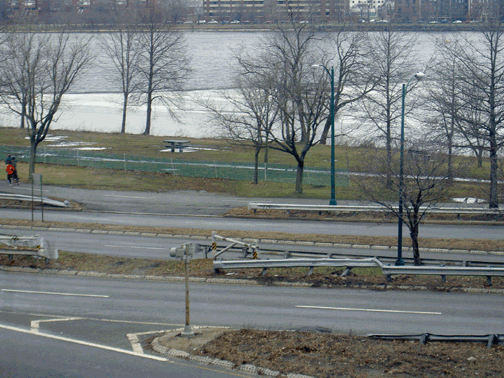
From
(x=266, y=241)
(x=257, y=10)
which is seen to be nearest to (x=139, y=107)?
(x=257, y=10)

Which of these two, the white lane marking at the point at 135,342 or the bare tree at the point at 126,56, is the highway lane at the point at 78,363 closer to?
the white lane marking at the point at 135,342

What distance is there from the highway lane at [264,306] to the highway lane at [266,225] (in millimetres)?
8170

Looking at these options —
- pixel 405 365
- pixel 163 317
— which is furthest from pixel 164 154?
pixel 405 365

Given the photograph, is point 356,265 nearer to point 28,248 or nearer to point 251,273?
point 251,273

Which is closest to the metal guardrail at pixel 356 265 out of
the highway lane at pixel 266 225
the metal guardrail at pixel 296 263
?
the metal guardrail at pixel 296 263

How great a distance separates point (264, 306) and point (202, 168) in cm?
2242

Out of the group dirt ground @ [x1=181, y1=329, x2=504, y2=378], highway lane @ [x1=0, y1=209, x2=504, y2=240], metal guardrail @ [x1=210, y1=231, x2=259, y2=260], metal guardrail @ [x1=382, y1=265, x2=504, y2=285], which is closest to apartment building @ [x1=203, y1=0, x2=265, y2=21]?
highway lane @ [x1=0, y1=209, x2=504, y2=240]

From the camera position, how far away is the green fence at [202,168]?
34406 millimetres

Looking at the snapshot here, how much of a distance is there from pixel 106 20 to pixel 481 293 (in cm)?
9061

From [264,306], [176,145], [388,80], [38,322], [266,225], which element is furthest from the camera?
[176,145]

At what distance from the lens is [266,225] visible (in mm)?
24625

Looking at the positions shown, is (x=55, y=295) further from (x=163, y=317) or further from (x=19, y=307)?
(x=163, y=317)

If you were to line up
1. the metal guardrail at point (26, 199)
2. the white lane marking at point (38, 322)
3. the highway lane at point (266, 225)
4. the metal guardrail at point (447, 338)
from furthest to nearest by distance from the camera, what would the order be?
the metal guardrail at point (26, 199) < the highway lane at point (266, 225) < the white lane marking at point (38, 322) < the metal guardrail at point (447, 338)

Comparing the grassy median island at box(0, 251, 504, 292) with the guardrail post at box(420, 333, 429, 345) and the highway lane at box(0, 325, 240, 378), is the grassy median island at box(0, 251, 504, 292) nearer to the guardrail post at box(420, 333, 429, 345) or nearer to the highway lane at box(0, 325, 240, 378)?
the guardrail post at box(420, 333, 429, 345)
